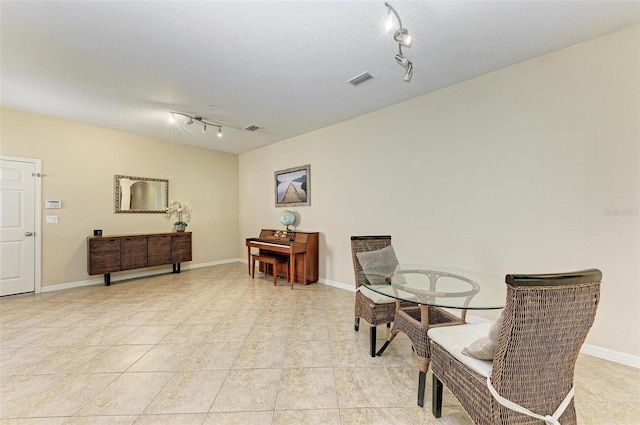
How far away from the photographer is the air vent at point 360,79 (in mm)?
2732

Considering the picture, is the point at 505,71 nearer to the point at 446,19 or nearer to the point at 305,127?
the point at 446,19

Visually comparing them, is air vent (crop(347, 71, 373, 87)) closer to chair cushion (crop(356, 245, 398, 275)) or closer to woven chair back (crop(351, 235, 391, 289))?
woven chair back (crop(351, 235, 391, 289))

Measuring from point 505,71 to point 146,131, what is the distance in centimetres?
557

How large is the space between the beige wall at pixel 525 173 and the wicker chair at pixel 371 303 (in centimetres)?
90

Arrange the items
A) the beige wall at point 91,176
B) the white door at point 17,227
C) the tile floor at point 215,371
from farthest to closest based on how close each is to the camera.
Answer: the beige wall at point 91,176 < the white door at point 17,227 < the tile floor at point 215,371

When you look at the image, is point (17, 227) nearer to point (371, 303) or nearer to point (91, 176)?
point (91, 176)

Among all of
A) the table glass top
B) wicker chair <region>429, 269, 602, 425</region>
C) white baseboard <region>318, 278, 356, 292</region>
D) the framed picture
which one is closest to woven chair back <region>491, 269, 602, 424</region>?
wicker chair <region>429, 269, 602, 425</region>

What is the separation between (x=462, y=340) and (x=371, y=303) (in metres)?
0.89

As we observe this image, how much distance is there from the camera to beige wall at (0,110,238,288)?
13.1 feet

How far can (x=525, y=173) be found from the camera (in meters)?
2.50

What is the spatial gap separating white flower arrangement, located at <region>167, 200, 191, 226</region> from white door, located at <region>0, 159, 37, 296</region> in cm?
193

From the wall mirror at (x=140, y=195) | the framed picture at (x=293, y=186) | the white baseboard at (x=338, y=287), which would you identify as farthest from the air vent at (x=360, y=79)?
the wall mirror at (x=140, y=195)

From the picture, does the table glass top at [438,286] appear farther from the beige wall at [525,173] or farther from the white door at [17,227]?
the white door at [17,227]

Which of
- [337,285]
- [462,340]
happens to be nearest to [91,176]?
[337,285]
